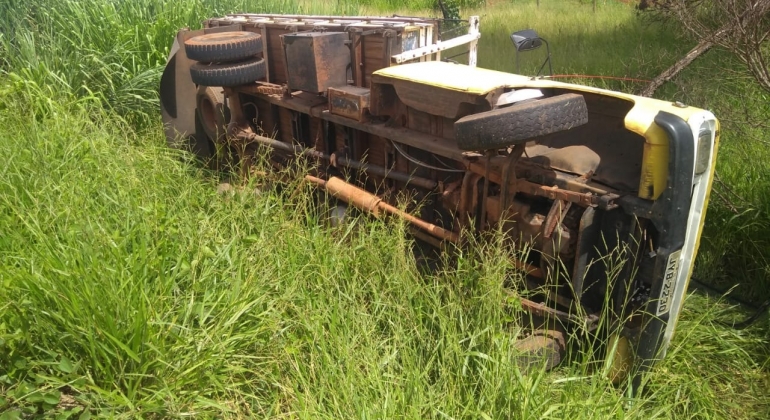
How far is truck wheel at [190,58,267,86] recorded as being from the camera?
5051mm

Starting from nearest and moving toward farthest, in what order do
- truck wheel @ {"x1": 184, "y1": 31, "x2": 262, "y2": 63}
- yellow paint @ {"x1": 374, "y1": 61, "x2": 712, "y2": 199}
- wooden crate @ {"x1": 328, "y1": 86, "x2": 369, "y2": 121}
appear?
yellow paint @ {"x1": 374, "y1": 61, "x2": 712, "y2": 199} < wooden crate @ {"x1": 328, "y1": 86, "x2": 369, "y2": 121} < truck wheel @ {"x1": 184, "y1": 31, "x2": 262, "y2": 63}

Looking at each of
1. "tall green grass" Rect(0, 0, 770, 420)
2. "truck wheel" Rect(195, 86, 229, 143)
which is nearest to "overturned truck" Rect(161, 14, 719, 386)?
"tall green grass" Rect(0, 0, 770, 420)

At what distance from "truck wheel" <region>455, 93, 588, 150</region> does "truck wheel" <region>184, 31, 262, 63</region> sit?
9.09ft

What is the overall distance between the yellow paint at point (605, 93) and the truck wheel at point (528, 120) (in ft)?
0.82

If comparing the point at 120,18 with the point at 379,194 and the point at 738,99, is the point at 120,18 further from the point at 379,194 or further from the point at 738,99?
the point at 738,99

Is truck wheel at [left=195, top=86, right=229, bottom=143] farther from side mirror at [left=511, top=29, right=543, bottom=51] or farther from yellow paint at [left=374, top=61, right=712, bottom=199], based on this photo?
side mirror at [left=511, top=29, right=543, bottom=51]

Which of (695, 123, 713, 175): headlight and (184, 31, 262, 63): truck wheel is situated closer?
(695, 123, 713, 175): headlight

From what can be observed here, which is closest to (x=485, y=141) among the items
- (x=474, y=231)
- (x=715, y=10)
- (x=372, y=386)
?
(x=474, y=231)

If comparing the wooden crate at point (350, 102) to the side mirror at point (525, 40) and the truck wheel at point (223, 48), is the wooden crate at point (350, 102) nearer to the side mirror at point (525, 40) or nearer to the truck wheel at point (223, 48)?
the truck wheel at point (223, 48)

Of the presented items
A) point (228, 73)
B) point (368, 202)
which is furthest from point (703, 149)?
point (228, 73)

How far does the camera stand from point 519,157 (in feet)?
10.6

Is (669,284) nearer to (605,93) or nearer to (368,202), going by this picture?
(605,93)

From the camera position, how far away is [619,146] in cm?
332

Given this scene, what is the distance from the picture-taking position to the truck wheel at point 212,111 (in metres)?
5.77
